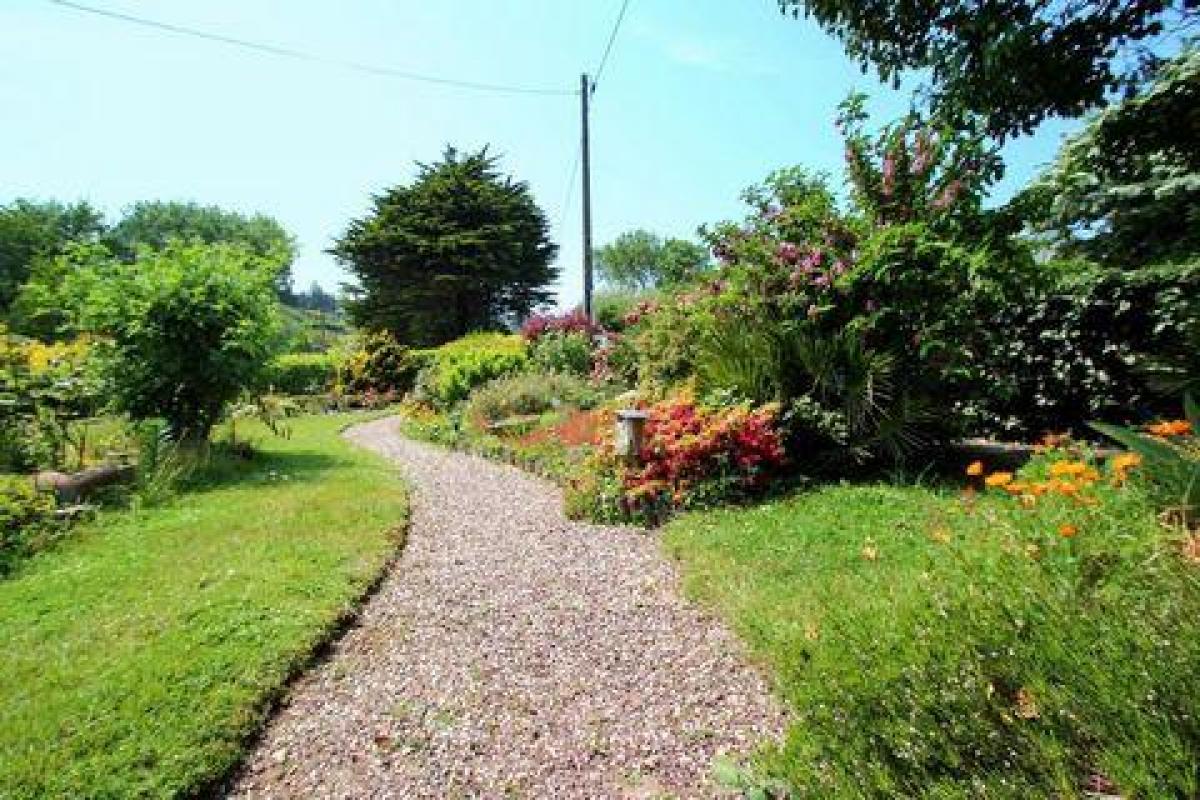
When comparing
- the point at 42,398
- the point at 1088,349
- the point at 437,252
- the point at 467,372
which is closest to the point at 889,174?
the point at 1088,349

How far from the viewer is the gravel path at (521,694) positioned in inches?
88.6

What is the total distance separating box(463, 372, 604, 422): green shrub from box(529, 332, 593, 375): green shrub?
4.72 feet

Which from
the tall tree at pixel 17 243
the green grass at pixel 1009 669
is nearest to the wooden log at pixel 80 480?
the green grass at pixel 1009 669

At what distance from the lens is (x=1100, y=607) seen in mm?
1677

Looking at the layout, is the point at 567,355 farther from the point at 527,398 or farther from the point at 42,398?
the point at 42,398

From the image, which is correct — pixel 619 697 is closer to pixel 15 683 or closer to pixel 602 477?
pixel 15 683

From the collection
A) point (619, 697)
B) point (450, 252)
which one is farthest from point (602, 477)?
point (450, 252)

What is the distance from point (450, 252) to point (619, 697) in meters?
28.0

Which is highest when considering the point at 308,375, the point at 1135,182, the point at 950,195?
the point at 1135,182

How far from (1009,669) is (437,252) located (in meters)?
29.1

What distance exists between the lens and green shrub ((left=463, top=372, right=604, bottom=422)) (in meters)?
10.4

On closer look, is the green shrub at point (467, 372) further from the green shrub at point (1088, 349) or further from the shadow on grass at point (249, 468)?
the green shrub at point (1088, 349)

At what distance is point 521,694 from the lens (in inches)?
109

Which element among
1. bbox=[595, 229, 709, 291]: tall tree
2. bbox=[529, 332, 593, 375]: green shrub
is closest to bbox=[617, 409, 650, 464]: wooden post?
bbox=[529, 332, 593, 375]: green shrub
